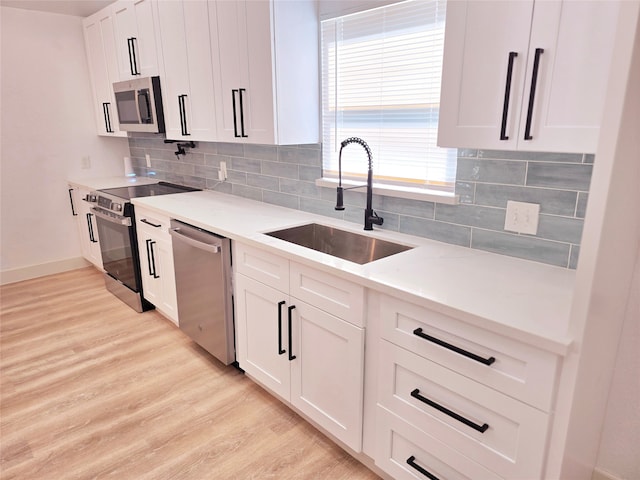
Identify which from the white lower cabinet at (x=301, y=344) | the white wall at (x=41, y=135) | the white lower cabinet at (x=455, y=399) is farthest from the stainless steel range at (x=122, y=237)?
the white lower cabinet at (x=455, y=399)

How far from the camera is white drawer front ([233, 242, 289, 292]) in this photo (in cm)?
192

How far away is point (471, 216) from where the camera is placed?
182 cm

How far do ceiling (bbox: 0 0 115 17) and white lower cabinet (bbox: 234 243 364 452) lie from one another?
107 inches

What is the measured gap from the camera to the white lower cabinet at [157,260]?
2.78m

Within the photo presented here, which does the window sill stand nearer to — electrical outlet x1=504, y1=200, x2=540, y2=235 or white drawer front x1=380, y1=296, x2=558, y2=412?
electrical outlet x1=504, y1=200, x2=540, y2=235

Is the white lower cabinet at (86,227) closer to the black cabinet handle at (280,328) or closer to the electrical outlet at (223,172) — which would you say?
the electrical outlet at (223,172)

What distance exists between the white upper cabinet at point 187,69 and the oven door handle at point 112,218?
2.35ft

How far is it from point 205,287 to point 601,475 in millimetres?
2014

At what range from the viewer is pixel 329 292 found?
1.70m

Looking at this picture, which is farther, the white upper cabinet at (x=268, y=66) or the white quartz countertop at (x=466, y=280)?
the white upper cabinet at (x=268, y=66)

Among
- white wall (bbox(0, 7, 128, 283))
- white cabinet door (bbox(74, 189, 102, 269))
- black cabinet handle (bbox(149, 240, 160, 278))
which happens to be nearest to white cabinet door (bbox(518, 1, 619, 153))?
black cabinet handle (bbox(149, 240, 160, 278))

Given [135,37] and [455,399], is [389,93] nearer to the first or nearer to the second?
[455,399]

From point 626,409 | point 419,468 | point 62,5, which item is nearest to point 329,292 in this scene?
point 419,468

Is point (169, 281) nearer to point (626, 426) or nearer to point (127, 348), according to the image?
point (127, 348)
